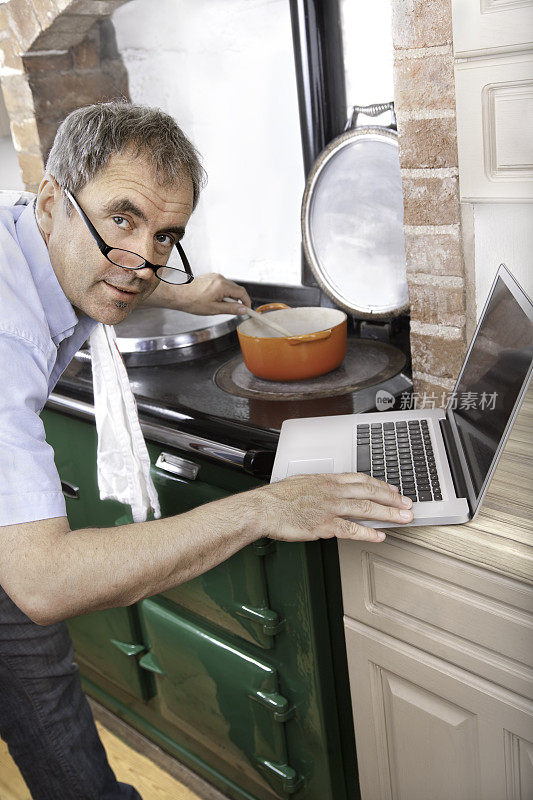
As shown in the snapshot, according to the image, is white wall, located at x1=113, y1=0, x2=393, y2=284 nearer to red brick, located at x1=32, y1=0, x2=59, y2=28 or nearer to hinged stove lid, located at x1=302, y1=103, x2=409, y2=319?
hinged stove lid, located at x1=302, y1=103, x2=409, y2=319

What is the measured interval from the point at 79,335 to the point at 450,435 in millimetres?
692

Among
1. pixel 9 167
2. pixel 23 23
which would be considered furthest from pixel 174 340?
pixel 9 167

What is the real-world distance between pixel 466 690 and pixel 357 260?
1026 millimetres

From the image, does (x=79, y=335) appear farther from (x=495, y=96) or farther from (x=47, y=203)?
(x=495, y=96)

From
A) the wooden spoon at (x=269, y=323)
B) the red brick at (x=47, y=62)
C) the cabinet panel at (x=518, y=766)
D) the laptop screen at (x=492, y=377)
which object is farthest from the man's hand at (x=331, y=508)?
the red brick at (x=47, y=62)

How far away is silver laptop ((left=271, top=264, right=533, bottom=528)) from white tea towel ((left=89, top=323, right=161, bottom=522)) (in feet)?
1.14

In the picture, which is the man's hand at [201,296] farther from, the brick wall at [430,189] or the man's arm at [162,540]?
the man's arm at [162,540]

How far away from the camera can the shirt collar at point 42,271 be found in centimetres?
121

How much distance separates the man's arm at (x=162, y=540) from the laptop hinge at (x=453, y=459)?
91 millimetres

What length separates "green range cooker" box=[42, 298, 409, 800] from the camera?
4.51ft

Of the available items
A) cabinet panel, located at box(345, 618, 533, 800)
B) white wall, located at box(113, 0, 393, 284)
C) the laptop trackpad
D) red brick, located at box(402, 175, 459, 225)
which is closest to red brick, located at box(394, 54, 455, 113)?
red brick, located at box(402, 175, 459, 225)

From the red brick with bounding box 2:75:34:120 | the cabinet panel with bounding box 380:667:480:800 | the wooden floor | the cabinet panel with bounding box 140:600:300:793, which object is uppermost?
the red brick with bounding box 2:75:34:120

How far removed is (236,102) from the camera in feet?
7.06

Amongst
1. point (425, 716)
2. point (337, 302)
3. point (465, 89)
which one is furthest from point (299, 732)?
point (465, 89)
